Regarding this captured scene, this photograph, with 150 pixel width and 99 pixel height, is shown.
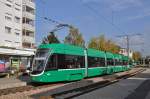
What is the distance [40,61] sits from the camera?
881 inches

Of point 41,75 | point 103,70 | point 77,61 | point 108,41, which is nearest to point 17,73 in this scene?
point 103,70

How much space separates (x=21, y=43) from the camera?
182 ft

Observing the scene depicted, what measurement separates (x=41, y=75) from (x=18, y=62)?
22738 millimetres

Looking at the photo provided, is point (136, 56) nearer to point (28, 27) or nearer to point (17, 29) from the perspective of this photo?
point (28, 27)

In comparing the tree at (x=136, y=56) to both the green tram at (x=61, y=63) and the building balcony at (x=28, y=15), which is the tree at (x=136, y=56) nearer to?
the building balcony at (x=28, y=15)

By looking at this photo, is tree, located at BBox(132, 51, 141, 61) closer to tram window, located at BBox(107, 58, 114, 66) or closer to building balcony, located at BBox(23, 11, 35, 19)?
building balcony, located at BBox(23, 11, 35, 19)

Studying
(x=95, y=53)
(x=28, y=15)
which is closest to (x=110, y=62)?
(x=95, y=53)

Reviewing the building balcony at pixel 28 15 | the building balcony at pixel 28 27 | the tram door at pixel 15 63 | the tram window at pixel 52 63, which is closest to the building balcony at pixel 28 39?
the building balcony at pixel 28 27

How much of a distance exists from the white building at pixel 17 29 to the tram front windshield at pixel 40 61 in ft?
63.6

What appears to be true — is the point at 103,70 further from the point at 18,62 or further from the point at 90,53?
the point at 18,62

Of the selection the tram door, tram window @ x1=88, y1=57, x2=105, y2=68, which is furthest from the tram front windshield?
the tram door

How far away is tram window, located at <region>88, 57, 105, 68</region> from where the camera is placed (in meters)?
29.9

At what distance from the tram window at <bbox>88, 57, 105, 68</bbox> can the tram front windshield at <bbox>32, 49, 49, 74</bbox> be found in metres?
7.69

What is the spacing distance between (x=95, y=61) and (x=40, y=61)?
34.8 ft
